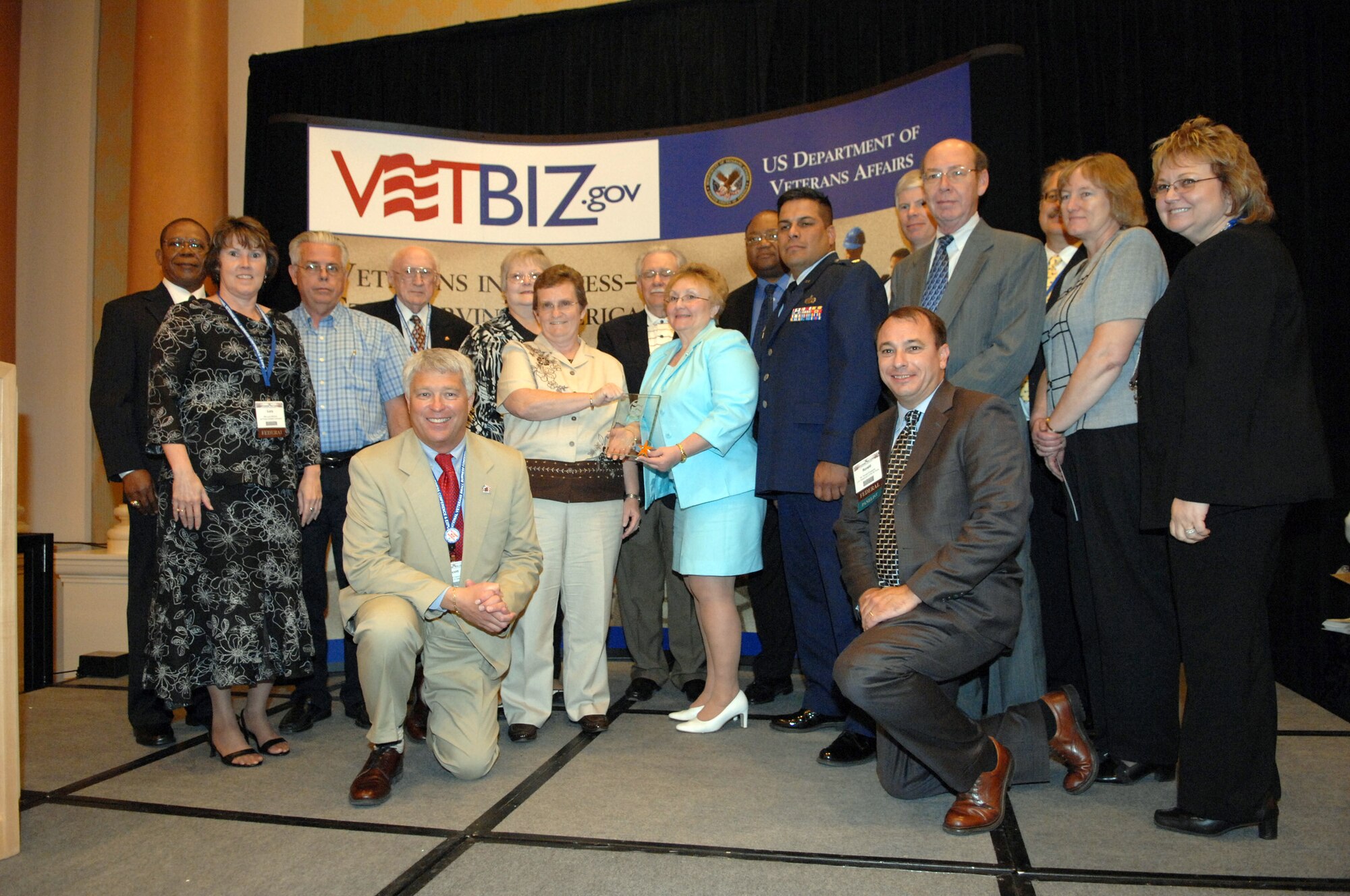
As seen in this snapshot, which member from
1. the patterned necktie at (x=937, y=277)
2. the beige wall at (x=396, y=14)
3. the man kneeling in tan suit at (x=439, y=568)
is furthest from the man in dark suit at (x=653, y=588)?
the beige wall at (x=396, y=14)

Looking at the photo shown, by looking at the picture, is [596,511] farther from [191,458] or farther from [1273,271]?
[1273,271]

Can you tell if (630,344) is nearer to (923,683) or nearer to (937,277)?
(937,277)

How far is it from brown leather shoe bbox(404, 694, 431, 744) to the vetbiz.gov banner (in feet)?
9.19

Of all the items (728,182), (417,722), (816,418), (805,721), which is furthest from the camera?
(728,182)

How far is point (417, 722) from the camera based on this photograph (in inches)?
128

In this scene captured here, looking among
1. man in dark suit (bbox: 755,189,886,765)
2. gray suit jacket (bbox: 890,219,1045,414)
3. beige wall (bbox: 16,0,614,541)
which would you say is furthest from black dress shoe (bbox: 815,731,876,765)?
beige wall (bbox: 16,0,614,541)

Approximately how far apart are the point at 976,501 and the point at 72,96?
24.4 ft

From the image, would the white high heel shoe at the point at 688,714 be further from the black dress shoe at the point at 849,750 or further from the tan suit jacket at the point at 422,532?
the tan suit jacket at the point at 422,532

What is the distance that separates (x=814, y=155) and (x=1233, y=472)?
3.43m

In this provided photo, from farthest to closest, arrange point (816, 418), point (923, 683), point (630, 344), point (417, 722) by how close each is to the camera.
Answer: point (630, 344) → point (417, 722) → point (816, 418) → point (923, 683)

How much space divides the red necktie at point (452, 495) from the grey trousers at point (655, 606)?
1.05 m

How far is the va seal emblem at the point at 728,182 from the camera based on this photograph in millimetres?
5211

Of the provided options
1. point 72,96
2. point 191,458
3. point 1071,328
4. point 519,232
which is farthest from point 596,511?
point 72,96

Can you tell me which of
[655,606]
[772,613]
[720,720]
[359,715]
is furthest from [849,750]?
[359,715]
